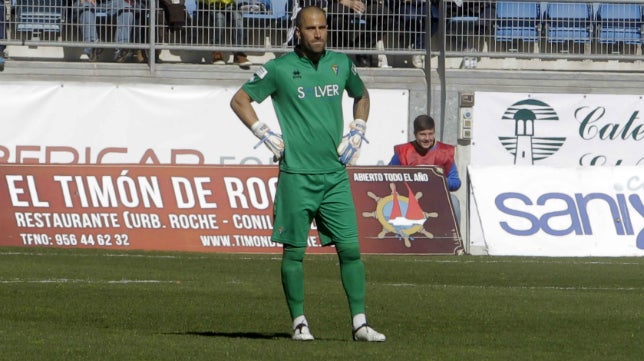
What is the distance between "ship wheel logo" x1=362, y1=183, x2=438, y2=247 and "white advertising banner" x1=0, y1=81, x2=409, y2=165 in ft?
13.1

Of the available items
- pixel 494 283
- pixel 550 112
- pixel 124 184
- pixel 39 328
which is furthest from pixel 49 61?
pixel 39 328

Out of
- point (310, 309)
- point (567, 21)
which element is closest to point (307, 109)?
point (310, 309)

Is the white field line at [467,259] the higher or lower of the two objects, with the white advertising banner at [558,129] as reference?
lower

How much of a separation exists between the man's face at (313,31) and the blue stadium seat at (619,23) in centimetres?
1641

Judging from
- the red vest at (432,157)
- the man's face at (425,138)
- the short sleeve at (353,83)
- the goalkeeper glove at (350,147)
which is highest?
the short sleeve at (353,83)

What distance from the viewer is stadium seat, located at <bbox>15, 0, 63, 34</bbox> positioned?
24.2 meters

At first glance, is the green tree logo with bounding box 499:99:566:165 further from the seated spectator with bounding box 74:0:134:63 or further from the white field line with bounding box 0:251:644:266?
the seated spectator with bounding box 74:0:134:63

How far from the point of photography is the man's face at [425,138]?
20797 mm

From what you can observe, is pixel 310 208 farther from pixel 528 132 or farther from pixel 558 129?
pixel 558 129

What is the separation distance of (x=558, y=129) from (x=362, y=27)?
12.1 feet

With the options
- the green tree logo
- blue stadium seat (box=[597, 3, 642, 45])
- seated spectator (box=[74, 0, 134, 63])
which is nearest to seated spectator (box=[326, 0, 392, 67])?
the green tree logo

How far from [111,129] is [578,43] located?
8.00 metres

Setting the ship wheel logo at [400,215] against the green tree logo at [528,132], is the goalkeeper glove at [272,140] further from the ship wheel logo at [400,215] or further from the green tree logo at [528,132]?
the green tree logo at [528,132]

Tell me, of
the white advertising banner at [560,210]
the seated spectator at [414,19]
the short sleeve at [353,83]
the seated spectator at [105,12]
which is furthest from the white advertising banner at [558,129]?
the short sleeve at [353,83]
